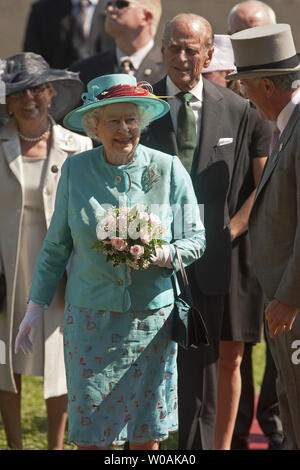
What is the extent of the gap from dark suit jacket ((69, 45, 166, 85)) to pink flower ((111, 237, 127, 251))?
2.04m

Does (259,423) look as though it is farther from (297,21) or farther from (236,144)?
(297,21)

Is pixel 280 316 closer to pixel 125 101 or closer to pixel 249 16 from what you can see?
pixel 125 101

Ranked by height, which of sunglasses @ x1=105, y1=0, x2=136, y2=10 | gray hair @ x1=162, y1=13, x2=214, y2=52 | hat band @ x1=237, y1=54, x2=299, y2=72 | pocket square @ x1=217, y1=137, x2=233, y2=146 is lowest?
pocket square @ x1=217, y1=137, x2=233, y2=146

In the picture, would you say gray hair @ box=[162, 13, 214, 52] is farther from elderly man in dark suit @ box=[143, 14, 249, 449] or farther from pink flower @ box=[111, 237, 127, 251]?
pink flower @ box=[111, 237, 127, 251]

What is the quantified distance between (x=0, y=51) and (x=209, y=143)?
8.66 m

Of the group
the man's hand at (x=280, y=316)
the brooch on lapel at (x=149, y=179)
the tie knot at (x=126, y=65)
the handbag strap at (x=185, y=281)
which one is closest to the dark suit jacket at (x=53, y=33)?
the tie knot at (x=126, y=65)

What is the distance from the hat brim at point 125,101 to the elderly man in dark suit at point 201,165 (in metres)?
0.55

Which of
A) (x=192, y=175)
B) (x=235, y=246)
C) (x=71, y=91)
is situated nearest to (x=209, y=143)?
(x=192, y=175)

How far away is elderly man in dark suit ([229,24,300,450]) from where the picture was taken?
3.95m

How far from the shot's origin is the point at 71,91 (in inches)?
215

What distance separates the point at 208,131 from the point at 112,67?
1389 millimetres

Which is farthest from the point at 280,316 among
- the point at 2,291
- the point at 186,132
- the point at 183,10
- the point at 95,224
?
the point at 183,10

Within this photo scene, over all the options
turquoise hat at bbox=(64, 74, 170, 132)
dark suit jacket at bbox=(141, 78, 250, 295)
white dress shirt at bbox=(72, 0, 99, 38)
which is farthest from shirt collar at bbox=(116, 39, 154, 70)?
white dress shirt at bbox=(72, 0, 99, 38)

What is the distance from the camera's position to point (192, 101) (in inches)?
196
